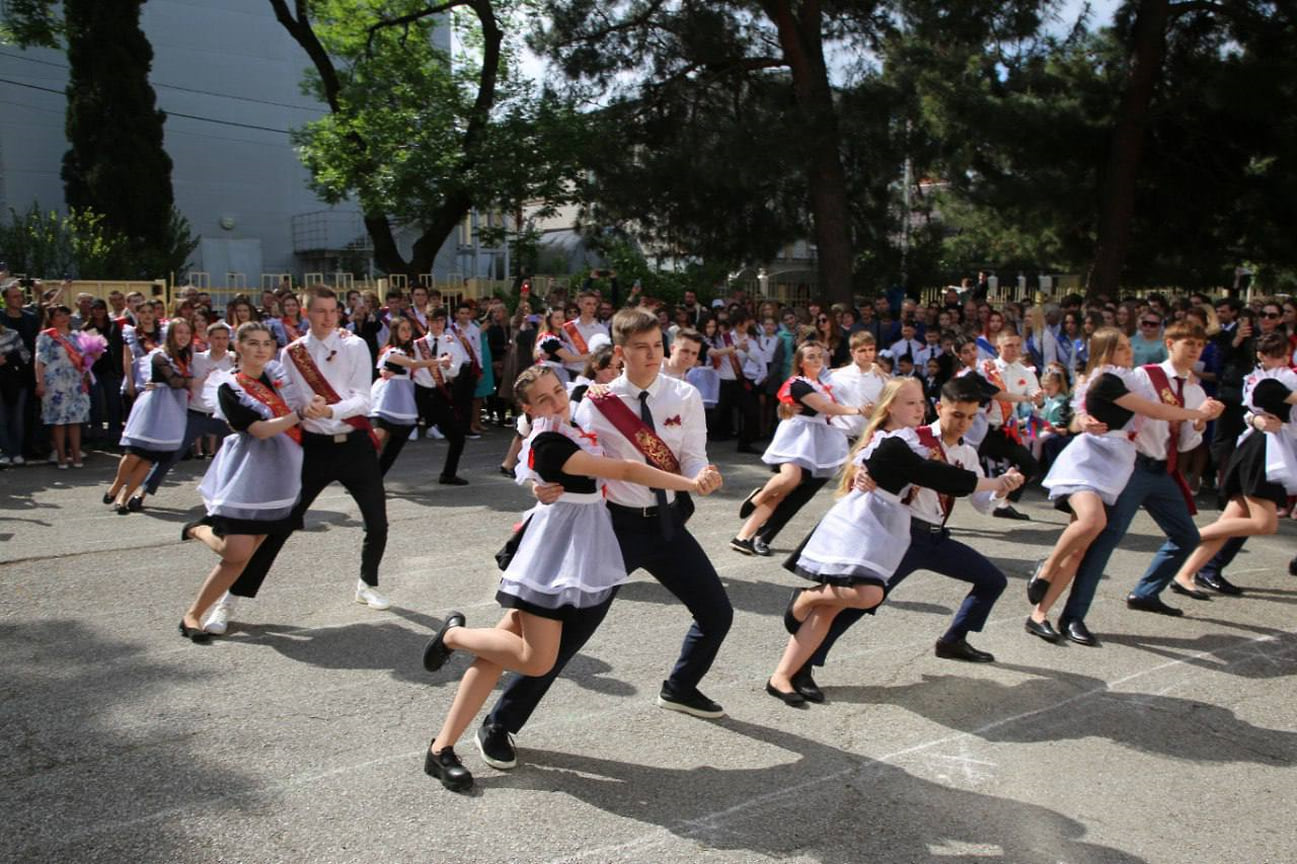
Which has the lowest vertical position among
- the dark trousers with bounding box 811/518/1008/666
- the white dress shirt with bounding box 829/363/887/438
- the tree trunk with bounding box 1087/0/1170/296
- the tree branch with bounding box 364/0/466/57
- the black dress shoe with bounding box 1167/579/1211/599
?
the black dress shoe with bounding box 1167/579/1211/599

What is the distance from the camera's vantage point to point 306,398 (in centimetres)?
619

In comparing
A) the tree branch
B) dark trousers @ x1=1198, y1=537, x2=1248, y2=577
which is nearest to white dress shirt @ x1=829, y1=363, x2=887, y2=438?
dark trousers @ x1=1198, y1=537, x2=1248, y2=577

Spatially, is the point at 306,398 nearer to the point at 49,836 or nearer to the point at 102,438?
the point at 49,836

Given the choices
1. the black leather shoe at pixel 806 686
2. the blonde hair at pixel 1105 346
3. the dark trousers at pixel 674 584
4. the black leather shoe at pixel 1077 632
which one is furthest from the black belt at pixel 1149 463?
the dark trousers at pixel 674 584

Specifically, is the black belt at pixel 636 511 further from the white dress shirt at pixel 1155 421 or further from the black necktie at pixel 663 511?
the white dress shirt at pixel 1155 421

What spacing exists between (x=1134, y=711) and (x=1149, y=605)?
1.85m

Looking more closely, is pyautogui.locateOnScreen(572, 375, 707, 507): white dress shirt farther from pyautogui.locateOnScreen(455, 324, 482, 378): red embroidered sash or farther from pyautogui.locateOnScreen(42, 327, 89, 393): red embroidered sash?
pyautogui.locateOnScreen(42, 327, 89, 393): red embroidered sash

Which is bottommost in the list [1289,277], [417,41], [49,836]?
[49,836]

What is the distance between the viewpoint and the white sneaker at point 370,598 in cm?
650

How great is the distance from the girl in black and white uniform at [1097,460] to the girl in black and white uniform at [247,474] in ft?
13.4

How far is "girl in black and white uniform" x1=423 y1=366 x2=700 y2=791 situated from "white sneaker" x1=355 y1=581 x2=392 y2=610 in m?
2.32

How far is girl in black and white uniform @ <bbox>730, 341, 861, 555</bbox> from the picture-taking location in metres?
7.90

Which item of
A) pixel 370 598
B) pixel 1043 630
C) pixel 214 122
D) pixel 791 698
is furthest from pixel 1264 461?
pixel 214 122

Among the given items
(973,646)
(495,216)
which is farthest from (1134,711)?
(495,216)
